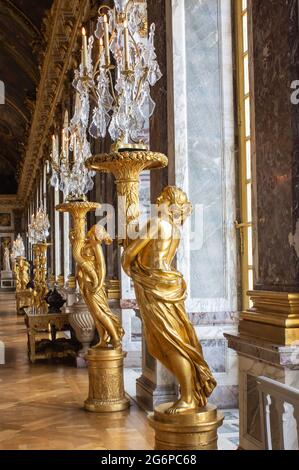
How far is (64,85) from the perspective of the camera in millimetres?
18469

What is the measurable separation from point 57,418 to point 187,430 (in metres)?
2.71

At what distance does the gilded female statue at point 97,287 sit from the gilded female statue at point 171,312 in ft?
8.66

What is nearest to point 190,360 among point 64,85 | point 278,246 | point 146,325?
point 146,325

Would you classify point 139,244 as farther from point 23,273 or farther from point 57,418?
point 23,273

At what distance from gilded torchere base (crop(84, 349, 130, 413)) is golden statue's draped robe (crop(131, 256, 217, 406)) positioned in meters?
2.49

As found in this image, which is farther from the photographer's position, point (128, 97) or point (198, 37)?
point (198, 37)

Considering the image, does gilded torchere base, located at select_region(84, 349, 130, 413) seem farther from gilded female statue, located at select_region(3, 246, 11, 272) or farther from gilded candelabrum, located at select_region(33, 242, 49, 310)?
gilded female statue, located at select_region(3, 246, 11, 272)

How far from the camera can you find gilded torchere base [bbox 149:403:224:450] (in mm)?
4438

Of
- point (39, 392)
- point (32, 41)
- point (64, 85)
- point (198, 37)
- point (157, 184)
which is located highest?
point (32, 41)

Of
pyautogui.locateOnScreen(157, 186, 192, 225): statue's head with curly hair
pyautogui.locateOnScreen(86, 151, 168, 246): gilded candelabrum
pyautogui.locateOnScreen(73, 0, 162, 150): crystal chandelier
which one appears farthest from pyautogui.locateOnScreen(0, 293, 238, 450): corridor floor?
pyautogui.locateOnScreen(73, 0, 162, 150): crystal chandelier

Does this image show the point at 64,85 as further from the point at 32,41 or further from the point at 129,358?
the point at 129,358

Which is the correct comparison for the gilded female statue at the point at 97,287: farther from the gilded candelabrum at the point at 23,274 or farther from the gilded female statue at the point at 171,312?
the gilded candelabrum at the point at 23,274

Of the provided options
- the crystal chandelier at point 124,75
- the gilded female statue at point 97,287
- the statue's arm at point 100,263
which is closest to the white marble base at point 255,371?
the crystal chandelier at point 124,75

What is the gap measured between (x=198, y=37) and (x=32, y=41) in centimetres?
1412
